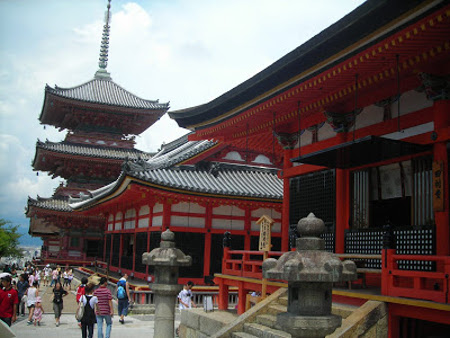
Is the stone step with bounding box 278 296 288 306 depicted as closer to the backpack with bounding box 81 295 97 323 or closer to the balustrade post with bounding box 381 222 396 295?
the balustrade post with bounding box 381 222 396 295

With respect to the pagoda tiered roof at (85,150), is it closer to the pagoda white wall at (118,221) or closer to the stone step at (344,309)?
the pagoda white wall at (118,221)

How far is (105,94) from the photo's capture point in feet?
141

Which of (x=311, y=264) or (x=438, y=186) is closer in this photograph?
(x=311, y=264)

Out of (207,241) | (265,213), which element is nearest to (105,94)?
(265,213)

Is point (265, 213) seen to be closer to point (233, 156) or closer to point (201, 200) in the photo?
point (233, 156)

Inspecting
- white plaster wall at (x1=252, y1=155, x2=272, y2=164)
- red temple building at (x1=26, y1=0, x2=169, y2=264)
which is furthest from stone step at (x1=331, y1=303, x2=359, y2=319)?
red temple building at (x1=26, y1=0, x2=169, y2=264)

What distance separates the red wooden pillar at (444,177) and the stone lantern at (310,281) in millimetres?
4069

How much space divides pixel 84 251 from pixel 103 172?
21.4 feet

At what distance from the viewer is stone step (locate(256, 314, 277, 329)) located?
30.8ft

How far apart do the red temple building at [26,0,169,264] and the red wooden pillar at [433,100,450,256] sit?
104ft

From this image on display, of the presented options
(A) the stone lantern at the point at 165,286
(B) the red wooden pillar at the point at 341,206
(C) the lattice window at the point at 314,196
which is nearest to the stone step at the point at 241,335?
(A) the stone lantern at the point at 165,286

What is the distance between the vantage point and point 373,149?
1002 centimetres

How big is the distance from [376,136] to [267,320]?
161 inches

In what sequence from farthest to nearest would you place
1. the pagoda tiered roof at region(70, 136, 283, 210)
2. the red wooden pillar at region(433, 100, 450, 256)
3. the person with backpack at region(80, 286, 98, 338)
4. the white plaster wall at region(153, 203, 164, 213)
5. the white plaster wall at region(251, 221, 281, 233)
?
the white plaster wall at region(251, 221, 281, 233), the white plaster wall at region(153, 203, 164, 213), the pagoda tiered roof at region(70, 136, 283, 210), the person with backpack at region(80, 286, 98, 338), the red wooden pillar at region(433, 100, 450, 256)
